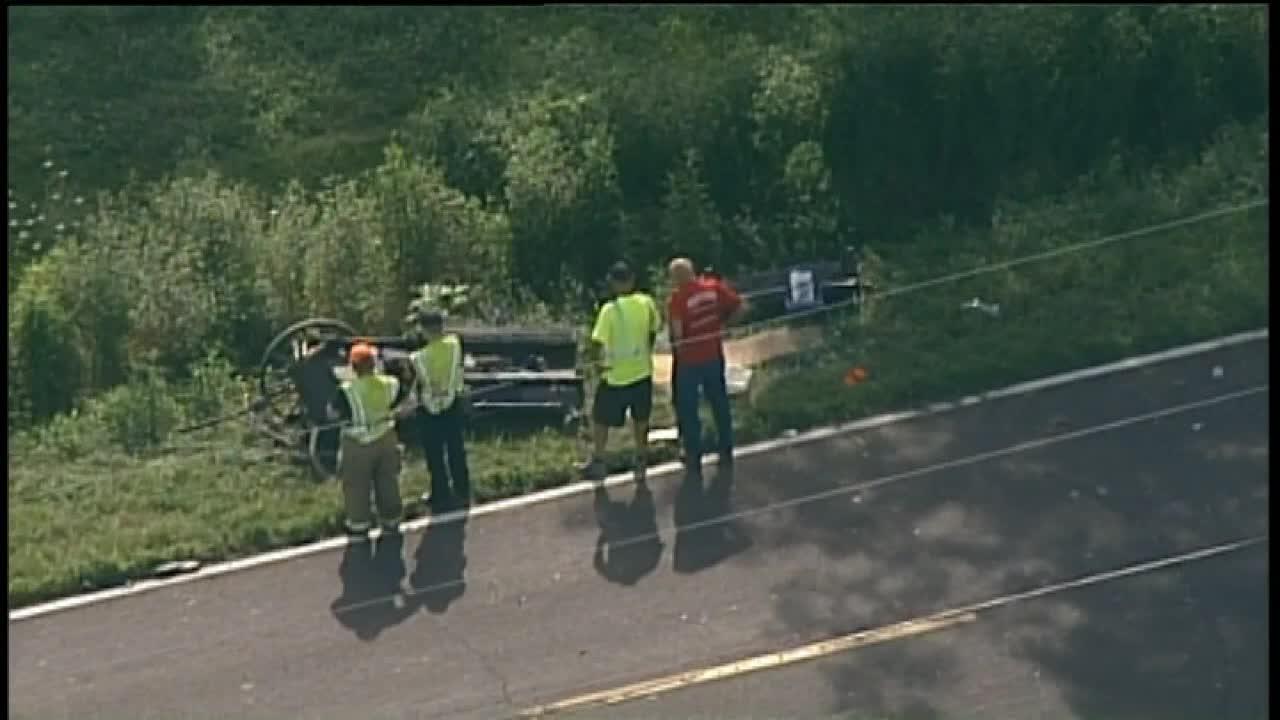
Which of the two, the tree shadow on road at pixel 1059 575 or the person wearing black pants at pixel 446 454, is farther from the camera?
the person wearing black pants at pixel 446 454

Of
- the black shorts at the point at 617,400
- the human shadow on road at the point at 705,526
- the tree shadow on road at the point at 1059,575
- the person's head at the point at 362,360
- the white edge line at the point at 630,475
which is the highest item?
the person's head at the point at 362,360

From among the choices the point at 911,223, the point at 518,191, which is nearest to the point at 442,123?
the point at 518,191

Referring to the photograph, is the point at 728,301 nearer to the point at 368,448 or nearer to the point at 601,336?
the point at 601,336

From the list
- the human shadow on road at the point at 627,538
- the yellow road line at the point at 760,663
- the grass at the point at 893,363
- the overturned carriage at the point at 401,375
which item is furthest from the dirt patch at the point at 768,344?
the yellow road line at the point at 760,663

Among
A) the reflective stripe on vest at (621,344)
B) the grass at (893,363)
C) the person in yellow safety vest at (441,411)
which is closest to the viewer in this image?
the grass at (893,363)

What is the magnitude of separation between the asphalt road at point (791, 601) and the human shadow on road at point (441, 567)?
2 cm

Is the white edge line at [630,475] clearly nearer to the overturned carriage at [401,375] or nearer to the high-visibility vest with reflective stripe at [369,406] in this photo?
the high-visibility vest with reflective stripe at [369,406]

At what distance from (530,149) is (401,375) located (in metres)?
4.61

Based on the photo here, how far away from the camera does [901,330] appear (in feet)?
59.9

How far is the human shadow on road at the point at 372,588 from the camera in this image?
14289 mm

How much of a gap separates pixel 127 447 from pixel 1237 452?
26.8ft

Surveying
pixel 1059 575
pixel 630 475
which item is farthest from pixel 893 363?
pixel 1059 575

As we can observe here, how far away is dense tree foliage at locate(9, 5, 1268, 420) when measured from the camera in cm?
1881

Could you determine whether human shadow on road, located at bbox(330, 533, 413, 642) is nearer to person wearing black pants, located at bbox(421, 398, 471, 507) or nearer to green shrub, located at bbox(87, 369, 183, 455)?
person wearing black pants, located at bbox(421, 398, 471, 507)
